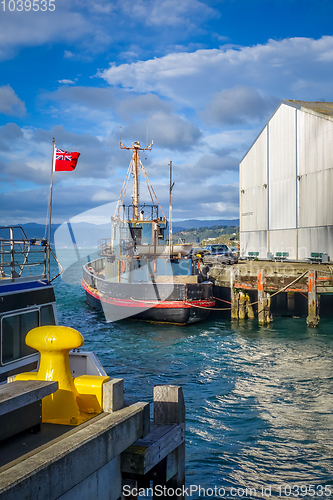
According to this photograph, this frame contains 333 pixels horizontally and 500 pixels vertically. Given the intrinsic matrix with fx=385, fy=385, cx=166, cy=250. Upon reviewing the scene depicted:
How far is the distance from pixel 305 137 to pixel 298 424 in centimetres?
2220

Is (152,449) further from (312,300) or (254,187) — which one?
(254,187)

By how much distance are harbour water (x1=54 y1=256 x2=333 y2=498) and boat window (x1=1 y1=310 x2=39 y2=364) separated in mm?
4222

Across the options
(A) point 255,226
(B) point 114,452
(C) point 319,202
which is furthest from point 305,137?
(B) point 114,452

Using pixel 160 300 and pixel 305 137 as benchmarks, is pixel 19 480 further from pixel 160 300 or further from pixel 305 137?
pixel 305 137

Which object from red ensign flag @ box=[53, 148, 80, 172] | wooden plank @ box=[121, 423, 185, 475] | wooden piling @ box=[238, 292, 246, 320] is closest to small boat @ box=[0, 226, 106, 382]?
wooden plank @ box=[121, 423, 185, 475]

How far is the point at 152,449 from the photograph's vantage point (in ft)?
15.3

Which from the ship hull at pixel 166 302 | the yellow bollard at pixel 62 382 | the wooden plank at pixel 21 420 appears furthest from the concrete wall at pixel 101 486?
the ship hull at pixel 166 302

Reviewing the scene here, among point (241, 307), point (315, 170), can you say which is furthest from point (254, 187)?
point (241, 307)

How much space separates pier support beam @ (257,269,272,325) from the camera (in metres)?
21.1

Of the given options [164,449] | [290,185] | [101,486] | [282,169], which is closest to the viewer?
[101,486]

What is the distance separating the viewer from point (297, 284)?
66.7ft

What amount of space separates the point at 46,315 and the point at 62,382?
335 cm

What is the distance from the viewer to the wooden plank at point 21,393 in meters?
3.60

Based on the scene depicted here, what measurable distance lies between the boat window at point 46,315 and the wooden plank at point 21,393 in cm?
376
